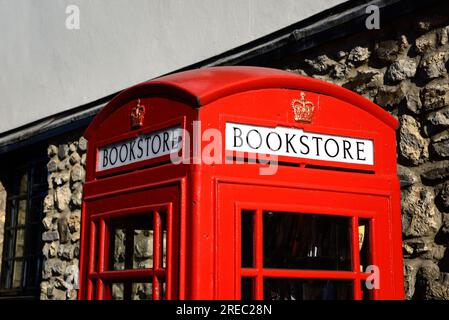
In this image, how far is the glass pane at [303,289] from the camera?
313cm

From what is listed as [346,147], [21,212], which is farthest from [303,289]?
[21,212]

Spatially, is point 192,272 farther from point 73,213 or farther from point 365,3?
point 73,213

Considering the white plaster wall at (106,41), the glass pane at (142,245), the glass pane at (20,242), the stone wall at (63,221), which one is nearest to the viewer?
the glass pane at (142,245)

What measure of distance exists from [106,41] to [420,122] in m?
3.49

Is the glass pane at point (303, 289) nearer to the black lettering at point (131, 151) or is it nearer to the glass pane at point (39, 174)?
the black lettering at point (131, 151)

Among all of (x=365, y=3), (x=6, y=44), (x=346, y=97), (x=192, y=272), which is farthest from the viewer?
(x=6, y=44)

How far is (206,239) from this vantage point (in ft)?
9.04

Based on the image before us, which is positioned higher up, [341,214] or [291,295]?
[341,214]

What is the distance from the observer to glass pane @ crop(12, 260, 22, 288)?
7.86m

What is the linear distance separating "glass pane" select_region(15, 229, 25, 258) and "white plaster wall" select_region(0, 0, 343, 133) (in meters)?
1.07

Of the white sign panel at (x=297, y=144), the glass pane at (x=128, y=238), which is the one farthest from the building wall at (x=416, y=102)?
the glass pane at (x=128, y=238)

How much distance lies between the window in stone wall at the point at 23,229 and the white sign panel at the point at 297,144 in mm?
4938
